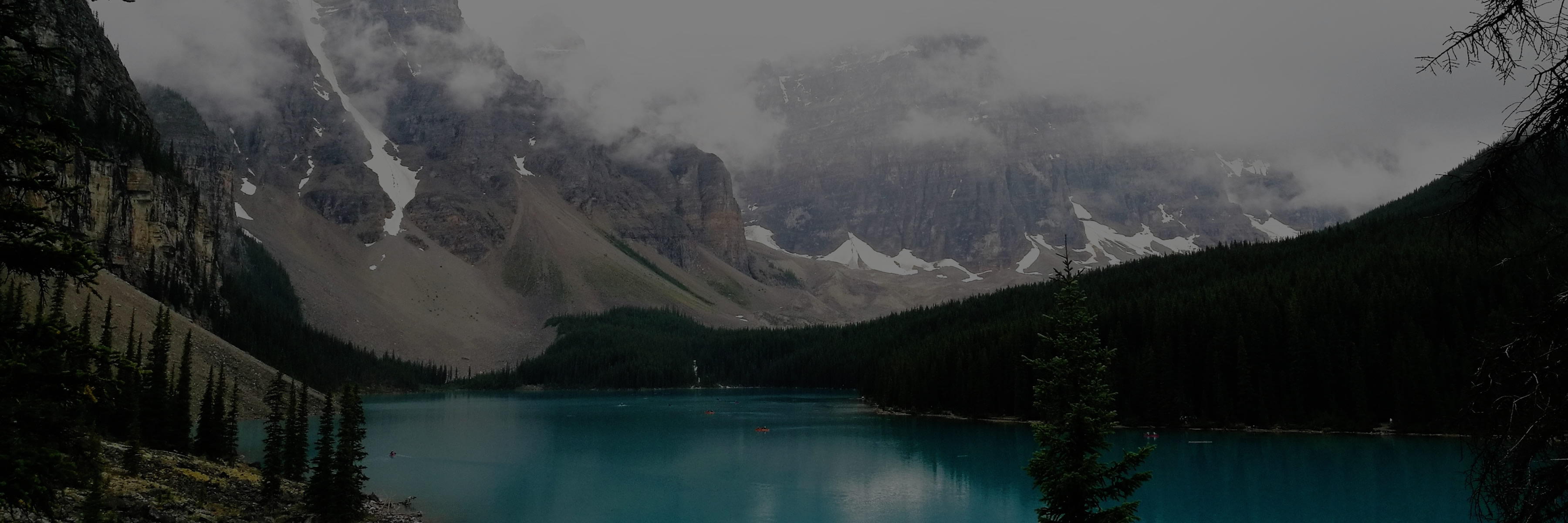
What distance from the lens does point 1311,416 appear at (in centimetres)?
7606

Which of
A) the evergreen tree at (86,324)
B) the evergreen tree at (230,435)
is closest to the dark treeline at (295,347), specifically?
the evergreen tree at (86,324)

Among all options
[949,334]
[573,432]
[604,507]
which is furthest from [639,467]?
[949,334]

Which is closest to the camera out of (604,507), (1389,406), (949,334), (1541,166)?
(1541,166)

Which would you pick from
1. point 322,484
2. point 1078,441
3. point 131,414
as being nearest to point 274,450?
point 131,414

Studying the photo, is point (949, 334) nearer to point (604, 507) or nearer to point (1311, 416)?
point (1311, 416)

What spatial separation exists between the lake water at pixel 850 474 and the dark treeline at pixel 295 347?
42.6 meters

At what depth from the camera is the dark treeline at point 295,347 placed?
124m

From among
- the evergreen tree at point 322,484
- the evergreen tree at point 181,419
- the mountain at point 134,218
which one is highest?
the mountain at point 134,218

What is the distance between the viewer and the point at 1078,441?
17312 millimetres

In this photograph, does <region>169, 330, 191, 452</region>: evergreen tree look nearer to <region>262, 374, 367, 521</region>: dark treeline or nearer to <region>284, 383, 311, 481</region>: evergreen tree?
<region>284, 383, 311, 481</region>: evergreen tree

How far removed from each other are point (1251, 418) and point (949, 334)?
47.9m

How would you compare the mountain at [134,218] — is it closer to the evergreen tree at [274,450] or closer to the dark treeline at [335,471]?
the evergreen tree at [274,450]

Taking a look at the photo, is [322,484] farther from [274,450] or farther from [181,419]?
[181,419]

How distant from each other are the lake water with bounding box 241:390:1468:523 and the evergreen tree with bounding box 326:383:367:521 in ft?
19.6
